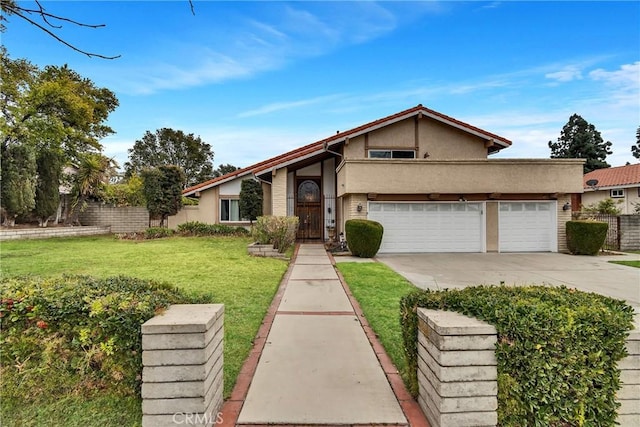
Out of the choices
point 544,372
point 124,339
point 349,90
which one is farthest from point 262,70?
point 544,372

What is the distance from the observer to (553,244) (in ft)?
44.5

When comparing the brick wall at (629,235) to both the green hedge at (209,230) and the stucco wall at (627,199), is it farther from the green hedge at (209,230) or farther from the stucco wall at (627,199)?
the green hedge at (209,230)

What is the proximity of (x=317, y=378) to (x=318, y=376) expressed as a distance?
42mm

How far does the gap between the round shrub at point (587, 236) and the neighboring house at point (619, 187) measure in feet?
38.8

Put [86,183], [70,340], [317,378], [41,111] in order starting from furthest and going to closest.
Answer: [86,183]
[41,111]
[317,378]
[70,340]

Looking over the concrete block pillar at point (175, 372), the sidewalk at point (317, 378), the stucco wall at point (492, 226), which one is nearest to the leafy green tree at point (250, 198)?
the stucco wall at point (492, 226)

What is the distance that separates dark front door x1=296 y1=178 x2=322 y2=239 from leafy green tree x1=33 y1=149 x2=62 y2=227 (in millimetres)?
13687

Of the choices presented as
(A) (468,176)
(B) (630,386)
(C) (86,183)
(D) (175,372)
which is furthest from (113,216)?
(B) (630,386)

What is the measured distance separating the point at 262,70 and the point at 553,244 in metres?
14.7

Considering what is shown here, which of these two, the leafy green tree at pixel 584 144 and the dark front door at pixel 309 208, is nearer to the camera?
the dark front door at pixel 309 208

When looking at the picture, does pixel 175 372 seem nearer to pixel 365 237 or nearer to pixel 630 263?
pixel 365 237

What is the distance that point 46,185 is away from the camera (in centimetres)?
1741

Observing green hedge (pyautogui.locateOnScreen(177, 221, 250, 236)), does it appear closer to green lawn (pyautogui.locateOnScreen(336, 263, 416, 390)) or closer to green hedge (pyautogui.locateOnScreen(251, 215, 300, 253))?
green hedge (pyautogui.locateOnScreen(251, 215, 300, 253))

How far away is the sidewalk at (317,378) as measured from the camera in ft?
8.66
